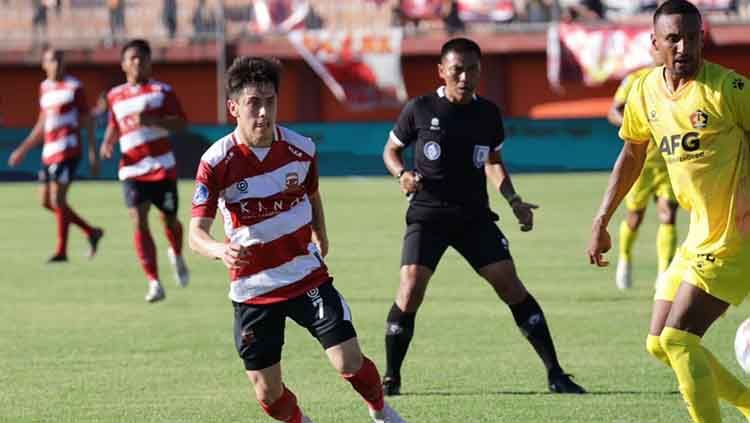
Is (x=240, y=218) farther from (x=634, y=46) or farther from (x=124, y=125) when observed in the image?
(x=634, y=46)

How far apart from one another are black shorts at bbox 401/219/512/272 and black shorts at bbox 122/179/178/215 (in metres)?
5.22

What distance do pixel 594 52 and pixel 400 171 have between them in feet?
90.0

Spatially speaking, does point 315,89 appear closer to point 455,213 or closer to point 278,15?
point 278,15

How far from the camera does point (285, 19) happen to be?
Result: 3766 centimetres

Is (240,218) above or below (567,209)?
above

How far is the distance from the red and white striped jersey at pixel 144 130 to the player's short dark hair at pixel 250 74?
23.2ft

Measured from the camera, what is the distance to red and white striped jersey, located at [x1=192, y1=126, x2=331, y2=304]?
291 inches

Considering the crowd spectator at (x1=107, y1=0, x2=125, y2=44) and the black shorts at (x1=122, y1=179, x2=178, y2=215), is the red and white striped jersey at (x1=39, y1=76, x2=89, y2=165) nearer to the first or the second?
the black shorts at (x1=122, y1=179, x2=178, y2=215)

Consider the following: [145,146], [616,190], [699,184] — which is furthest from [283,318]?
[145,146]

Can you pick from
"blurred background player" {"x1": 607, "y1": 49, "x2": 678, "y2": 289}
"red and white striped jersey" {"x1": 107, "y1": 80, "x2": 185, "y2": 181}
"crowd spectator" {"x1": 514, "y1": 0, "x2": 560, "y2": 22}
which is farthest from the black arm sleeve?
"crowd spectator" {"x1": 514, "y1": 0, "x2": 560, "y2": 22}

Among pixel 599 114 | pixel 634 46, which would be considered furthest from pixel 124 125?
pixel 599 114

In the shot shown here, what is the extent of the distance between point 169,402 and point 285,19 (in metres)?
28.9

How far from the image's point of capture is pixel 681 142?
7184 mm

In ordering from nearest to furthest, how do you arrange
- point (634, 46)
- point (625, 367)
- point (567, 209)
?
point (625, 367), point (567, 209), point (634, 46)
